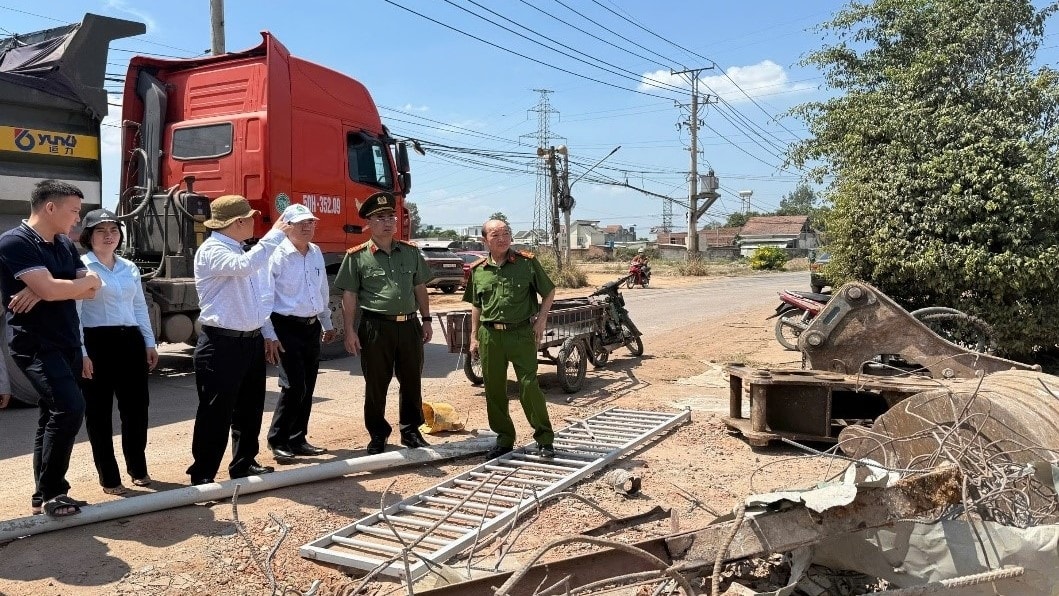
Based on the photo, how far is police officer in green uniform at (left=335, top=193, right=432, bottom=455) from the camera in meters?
5.58

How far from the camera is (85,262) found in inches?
182

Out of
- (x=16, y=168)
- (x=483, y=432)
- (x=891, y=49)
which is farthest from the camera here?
(x=891, y=49)

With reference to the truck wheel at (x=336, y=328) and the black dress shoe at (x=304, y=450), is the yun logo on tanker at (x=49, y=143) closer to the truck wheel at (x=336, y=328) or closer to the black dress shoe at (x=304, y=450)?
the truck wheel at (x=336, y=328)

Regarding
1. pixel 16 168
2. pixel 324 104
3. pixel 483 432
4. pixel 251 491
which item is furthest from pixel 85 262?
pixel 324 104

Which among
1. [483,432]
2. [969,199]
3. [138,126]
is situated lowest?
[483,432]

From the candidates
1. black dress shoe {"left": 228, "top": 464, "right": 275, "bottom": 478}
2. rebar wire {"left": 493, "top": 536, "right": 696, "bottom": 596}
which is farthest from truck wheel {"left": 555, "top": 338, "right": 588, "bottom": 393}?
rebar wire {"left": 493, "top": 536, "right": 696, "bottom": 596}

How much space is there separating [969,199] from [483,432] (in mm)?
5965

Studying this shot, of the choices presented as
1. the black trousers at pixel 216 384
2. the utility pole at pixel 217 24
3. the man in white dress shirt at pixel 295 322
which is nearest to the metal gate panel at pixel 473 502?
the black trousers at pixel 216 384

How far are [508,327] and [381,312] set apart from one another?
90cm

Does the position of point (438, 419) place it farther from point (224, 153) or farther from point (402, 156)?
point (402, 156)

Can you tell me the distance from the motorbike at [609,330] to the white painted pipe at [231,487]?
335 centimetres

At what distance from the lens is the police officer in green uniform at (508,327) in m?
5.49

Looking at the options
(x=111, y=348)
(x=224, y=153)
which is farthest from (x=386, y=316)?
(x=224, y=153)

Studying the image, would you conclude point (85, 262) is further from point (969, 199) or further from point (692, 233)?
point (692, 233)
